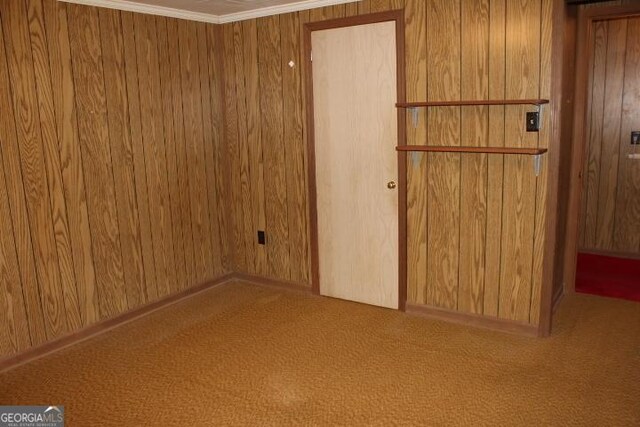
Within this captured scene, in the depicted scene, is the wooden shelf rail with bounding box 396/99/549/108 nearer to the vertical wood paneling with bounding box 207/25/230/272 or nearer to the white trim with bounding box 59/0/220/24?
the vertical wood paneling with bounding box 207/25/230/272

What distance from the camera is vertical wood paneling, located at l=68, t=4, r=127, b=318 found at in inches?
130

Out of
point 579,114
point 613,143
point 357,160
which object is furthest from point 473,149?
point 613,143

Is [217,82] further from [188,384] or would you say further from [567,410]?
[567,410]

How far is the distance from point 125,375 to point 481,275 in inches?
88.2

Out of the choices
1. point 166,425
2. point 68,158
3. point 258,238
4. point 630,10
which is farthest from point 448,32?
point 166,425

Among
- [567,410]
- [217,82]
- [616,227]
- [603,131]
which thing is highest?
[217,82]

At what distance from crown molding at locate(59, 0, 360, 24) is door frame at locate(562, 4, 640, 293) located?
168 cm

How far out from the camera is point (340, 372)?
9.64ft

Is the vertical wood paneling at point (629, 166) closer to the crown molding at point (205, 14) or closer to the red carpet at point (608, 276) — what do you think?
the red carpet at point (608, 276)

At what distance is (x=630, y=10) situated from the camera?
3.72 metres

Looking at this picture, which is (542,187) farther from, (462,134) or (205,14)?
(205,14)

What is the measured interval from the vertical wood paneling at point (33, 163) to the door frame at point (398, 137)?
176 centimetres

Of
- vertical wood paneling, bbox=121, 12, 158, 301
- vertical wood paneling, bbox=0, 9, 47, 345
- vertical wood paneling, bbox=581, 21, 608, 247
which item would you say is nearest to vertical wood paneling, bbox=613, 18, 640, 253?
vertical wood paneling, bbox=581, 21, 608, 247

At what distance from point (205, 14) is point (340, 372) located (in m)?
2.80
